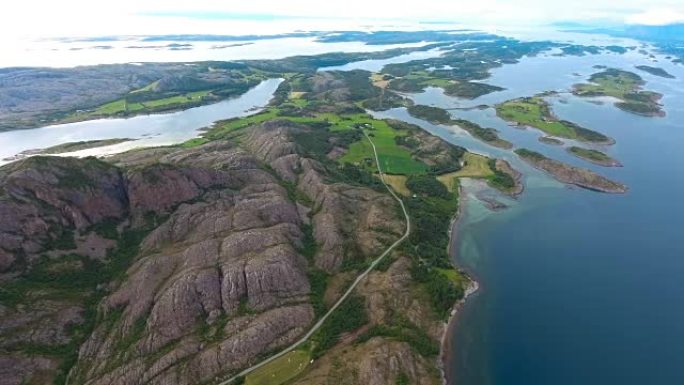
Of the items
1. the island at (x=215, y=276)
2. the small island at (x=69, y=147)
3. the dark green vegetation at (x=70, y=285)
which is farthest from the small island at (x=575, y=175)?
the small island at (x=69, y=147)

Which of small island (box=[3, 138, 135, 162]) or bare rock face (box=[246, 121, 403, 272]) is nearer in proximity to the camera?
bare rock face (box=[246, 121, 403, 272])

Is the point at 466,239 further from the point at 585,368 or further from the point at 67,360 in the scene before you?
the point at 67,360

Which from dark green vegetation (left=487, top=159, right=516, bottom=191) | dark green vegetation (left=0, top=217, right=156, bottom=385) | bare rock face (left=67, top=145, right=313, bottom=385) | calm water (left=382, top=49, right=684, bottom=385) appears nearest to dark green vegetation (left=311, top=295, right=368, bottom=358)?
bare rock face (left=67, top=145, right=313, bottom=385)

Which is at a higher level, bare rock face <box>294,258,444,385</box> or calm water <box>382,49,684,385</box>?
bare rock face <box>294,258,444,385</box>

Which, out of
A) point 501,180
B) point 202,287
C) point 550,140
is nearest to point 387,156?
point 501,180

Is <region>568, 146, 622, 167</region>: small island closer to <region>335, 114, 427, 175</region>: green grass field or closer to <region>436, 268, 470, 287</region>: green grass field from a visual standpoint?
<region>335, 114, 427, 175</region>: green grass field

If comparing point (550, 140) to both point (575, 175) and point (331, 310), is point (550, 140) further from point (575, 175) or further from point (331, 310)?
point (331, 310)

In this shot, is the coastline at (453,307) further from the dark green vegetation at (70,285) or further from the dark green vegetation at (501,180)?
the dark green vegetation at (70,285)
